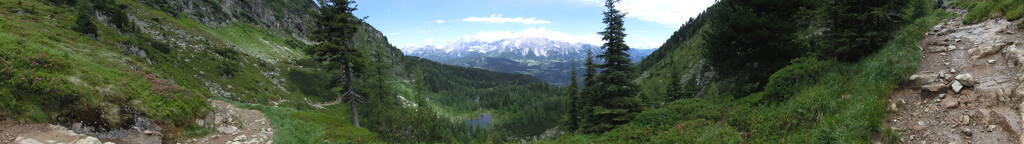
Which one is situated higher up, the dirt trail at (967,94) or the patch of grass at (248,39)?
the patch of grass at (248,39)

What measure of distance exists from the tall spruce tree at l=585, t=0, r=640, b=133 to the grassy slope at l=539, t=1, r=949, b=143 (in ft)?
6.15

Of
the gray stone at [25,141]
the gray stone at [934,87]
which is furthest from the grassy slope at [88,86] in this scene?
the gray stone at [934,87]

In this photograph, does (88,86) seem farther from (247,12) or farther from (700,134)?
(247,12)

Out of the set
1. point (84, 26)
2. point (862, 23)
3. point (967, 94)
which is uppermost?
point (84, 26)

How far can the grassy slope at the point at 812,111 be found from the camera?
970 centimetres

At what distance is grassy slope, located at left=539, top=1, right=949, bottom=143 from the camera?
31.8ft

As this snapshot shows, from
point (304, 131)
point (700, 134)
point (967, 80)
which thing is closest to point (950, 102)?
point (967, 80)

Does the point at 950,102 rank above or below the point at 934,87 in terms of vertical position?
below

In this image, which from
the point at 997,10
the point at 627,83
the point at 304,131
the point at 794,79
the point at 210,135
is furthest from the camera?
the point at 627,83

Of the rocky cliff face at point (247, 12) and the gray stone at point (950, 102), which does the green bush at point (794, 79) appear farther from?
the rocky cliff face at point (247, 12)

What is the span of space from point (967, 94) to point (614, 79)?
12.7m

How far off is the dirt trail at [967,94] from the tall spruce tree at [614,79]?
10.9 metres

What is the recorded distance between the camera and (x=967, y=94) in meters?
9.05

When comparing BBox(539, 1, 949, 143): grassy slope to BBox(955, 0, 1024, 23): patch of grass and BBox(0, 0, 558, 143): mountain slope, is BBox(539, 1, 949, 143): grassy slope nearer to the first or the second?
BBox(955, 0, 1024, 23): patch of grass
